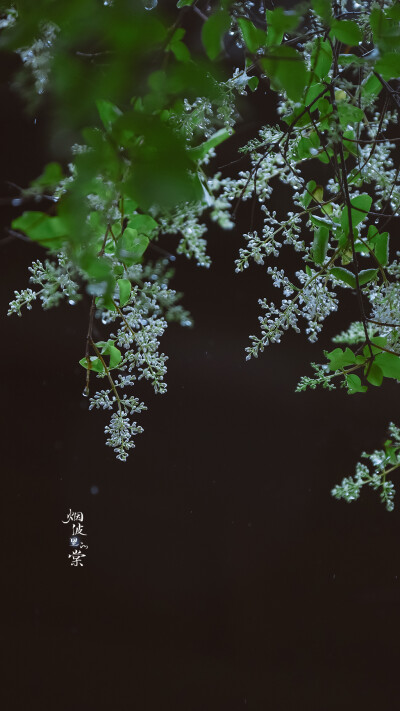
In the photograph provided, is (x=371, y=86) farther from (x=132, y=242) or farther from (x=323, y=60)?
(x=132, y=242)

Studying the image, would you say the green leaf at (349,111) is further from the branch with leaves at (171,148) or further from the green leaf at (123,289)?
the green leaf at (123,289)

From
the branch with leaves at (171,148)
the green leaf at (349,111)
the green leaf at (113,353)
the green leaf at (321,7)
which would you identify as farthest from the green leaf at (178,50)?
the green leaf at (113,353)

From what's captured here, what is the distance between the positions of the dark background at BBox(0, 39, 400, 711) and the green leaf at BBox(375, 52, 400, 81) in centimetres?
89

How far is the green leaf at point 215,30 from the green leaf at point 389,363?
1.25ft


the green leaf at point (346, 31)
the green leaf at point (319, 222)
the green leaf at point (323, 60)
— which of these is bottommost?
the green leaf at point (319, 222)

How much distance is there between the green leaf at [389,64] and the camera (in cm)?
47

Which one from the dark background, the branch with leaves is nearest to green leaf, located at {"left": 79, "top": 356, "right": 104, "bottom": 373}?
the branch with leaves

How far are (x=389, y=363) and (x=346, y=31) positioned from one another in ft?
1.04

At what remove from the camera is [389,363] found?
64 centimetres

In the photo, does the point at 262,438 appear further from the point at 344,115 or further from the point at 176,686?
the point at 344,115

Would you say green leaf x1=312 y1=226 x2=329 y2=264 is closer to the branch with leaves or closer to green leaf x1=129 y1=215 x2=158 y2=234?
the branch with leaves

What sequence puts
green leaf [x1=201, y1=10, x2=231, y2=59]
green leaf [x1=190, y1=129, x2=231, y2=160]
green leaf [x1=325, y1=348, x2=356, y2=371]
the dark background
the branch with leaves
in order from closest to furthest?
the branch with leaves, green leaf [x1=201, y1=10, x2=231, y2=59], green leaf [x1=190, y1=129, x2=231, y2=160], green leaf [x1=325, y1=348, x2=356, y2=371], the dark background

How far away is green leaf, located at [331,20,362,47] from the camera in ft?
1.63

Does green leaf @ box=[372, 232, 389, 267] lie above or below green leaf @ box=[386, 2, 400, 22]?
below
